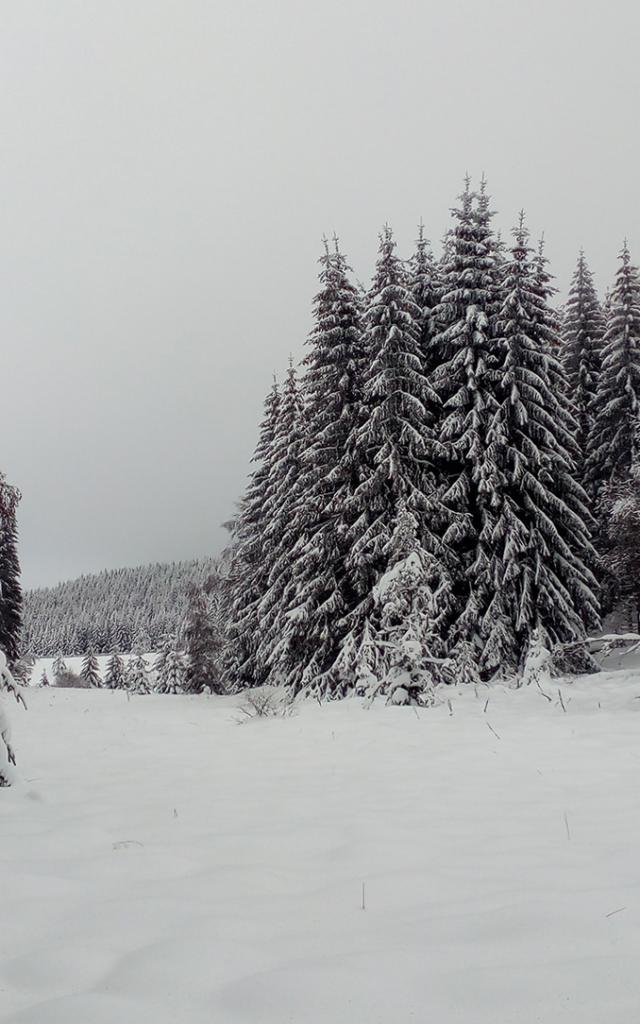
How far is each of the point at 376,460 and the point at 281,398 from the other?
344 inches

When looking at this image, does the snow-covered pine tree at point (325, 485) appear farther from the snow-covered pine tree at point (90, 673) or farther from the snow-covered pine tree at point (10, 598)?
the snow-covered pine tree at point (90, 673)

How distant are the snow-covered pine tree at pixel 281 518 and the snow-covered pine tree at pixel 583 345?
11373 mm

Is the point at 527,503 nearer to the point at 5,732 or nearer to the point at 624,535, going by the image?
the point at 624,535

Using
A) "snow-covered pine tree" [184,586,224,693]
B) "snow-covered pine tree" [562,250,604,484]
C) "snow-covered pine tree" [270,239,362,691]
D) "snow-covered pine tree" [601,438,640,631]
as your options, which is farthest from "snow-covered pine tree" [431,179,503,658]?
"snow-covered pine tree" [184,586,224,693]

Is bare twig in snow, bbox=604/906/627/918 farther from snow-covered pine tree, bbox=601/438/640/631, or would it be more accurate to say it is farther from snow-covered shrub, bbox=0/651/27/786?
snow-covered pine tree, bbox=601/438/640/631

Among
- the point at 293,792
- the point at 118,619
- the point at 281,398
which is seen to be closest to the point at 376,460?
the point at 281,398

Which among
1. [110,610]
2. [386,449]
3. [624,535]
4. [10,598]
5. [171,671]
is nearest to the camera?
[386,449]

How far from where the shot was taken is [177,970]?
2.01 meters

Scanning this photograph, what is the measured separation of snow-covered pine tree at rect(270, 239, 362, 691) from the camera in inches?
649

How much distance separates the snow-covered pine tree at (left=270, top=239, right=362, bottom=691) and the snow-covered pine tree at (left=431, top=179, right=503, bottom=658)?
2.68 metres

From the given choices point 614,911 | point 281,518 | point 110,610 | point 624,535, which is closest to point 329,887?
point 614,911

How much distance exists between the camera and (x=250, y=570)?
23594 millimetres

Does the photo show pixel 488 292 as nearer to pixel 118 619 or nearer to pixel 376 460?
pixel 376 460

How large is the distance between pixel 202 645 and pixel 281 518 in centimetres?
937
